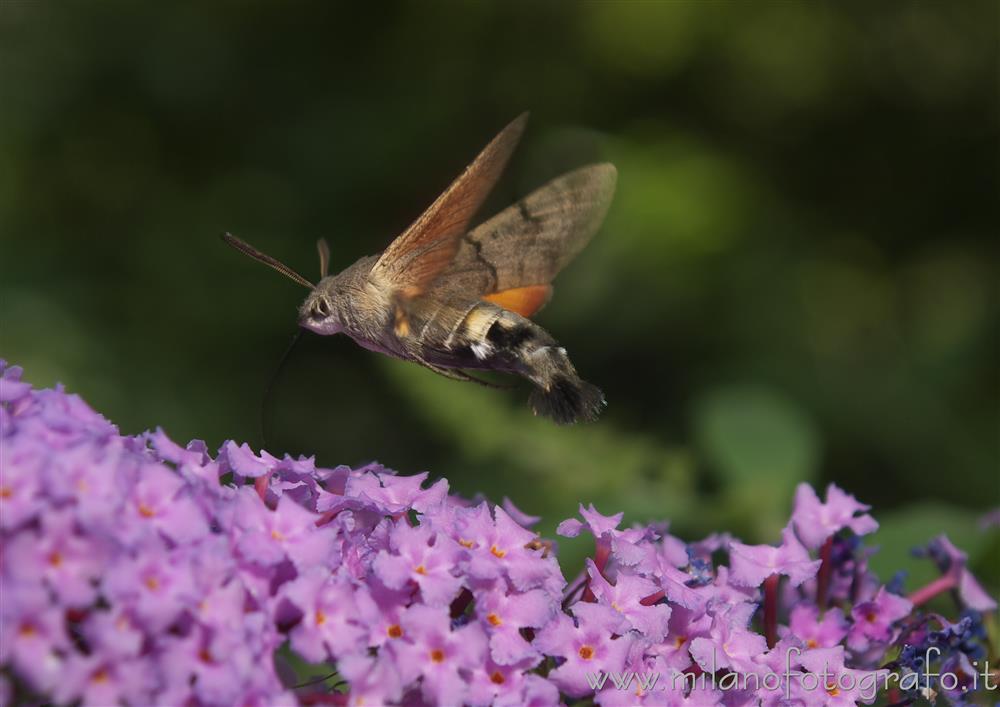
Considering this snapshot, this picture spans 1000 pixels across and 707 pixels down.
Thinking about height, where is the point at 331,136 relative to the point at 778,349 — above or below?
above

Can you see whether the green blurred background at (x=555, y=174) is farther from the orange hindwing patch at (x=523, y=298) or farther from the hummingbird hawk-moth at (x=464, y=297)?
the hummingbird hawk-moth at (x=464, y=297)

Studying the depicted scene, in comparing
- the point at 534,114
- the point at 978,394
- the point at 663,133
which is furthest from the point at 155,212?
the point at 978,394

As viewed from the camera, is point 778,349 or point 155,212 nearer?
point 778,349

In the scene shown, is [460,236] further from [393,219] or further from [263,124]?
[263,124]

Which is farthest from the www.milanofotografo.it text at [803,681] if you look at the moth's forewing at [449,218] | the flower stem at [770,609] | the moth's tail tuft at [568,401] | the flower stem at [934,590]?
the moth's forewing at [449,218]

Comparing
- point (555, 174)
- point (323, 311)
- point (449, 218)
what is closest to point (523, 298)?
point (449, 218)

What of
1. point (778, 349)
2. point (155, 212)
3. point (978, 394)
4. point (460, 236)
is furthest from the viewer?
point (155, 212)

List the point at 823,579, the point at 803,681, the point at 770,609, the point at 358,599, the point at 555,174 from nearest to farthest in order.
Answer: the point at 358,599
the point at 803,681
the point at 770,609
the point at 823,579
the point at 555,174

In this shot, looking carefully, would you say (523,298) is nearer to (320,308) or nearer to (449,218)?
(449,218)
